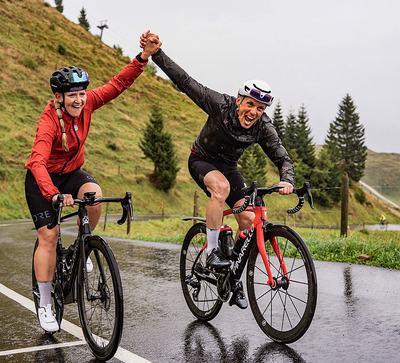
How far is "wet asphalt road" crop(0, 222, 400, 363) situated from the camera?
11.4 ft

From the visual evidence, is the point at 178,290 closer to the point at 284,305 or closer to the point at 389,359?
the point at 284,305

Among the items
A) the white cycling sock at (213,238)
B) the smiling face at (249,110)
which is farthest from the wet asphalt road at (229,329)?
the smiling face at (249,110)

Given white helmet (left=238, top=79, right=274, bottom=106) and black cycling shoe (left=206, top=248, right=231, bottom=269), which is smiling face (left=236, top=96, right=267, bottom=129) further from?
black cycling shoe (left=206, top=248, right=231, bottom=269)

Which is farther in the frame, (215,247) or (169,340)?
(215,247)

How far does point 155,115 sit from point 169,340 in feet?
144

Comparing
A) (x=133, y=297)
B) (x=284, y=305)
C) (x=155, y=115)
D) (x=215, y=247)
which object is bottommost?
(x=133, y=297)

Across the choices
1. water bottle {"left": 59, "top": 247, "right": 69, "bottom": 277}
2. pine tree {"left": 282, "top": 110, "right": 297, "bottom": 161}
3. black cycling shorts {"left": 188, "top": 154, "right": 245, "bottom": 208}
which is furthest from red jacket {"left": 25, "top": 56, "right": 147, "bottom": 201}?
pine tree {"left": 282, "top": 110, "right": 297, "bottom": 161}

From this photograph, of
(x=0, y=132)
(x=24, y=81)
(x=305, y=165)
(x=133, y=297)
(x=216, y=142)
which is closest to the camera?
(x=216, y=142)

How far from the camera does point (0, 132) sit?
41000mm

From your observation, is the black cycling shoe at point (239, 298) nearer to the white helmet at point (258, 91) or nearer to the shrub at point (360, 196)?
the white helmet at point (258, 91)

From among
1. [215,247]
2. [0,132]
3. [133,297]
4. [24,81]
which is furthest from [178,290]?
[24,81]

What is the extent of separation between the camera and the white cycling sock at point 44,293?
412cm

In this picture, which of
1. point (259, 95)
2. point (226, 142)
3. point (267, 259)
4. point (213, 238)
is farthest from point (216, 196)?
point (259, 95)

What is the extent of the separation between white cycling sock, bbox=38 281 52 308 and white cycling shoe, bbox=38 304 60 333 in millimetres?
37
